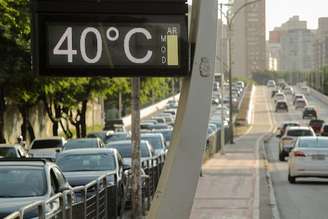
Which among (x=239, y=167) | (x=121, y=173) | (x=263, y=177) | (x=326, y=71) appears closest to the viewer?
→ (x=121, y=173)

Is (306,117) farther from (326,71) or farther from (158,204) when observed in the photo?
(158,204)

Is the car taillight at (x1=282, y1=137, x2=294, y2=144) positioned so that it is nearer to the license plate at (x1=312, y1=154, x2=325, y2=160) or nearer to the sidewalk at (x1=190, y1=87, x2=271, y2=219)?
the sidewalk at (x1=190, y1=87, x2=271, y2=219)

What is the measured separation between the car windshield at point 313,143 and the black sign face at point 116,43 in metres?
22.2

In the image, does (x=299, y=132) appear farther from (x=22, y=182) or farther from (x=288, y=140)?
(x=22, y=182)

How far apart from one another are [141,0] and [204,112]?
123 centimetres

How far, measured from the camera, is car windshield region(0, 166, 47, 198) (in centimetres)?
1299

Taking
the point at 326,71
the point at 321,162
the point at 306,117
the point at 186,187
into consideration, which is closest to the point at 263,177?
the point at 321,162

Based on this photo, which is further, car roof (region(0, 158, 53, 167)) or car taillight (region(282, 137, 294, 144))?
car taillight (region(282, 137, 294, 144))

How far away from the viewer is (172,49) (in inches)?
305

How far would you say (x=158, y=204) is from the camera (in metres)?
8.25

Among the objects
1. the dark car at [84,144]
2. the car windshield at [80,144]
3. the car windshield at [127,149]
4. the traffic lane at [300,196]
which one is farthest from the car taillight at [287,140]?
the car windshield at [127,149]

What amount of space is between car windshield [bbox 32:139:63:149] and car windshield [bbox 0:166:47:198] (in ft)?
79.5

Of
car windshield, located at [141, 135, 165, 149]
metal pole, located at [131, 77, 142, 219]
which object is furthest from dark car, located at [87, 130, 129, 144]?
metal pole, located at [131, 77, 142, 219]

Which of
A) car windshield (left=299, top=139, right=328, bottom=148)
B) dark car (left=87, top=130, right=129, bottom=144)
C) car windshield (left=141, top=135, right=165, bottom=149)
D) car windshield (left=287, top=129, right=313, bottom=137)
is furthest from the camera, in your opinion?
car windshield (left=287, top=129, right=313, bottom=137)
